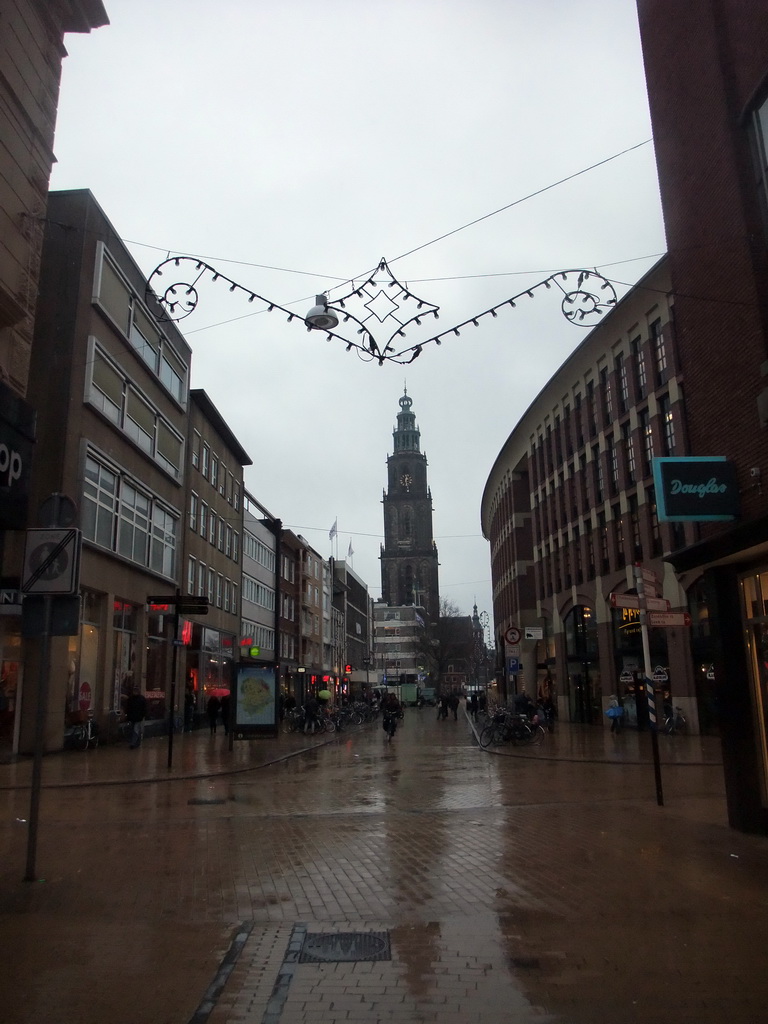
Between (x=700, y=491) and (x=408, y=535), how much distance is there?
141m

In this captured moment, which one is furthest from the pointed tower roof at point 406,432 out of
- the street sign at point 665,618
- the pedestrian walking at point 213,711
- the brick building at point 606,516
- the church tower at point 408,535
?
the street sign at point 665,618

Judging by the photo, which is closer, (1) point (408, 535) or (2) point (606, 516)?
(2) point (606, 516)

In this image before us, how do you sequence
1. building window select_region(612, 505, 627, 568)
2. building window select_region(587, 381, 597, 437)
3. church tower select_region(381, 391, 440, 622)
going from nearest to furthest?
building window select_region(612, 505, 627, 568) < building window select_region(587, 381, 597, 437) < church tower select_region(381, 391, 440, 622)

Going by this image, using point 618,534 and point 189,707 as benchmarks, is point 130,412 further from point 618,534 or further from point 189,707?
point 618,534

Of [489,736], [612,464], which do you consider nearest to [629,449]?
[612,464]

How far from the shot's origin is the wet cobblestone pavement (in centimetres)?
477

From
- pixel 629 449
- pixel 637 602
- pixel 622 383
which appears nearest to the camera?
pixel 637 602

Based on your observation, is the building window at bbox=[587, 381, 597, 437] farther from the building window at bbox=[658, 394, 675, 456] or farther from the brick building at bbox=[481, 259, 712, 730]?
the building window at bbox=[658, 394, 675, 456]

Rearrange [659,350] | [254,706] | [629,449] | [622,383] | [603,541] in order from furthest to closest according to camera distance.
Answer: [603,541]
[622,383]
[629,449]
[659,350]
[254,706]

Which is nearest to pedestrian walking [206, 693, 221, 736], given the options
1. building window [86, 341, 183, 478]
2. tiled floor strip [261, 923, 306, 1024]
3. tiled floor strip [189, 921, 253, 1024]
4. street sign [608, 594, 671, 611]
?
building window [86, 341, 183, 478]

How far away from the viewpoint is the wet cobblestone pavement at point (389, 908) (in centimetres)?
477

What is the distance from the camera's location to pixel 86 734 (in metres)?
23.2

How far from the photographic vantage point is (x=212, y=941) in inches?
234

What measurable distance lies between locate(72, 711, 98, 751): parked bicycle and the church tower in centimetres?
12341
